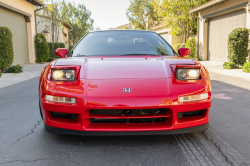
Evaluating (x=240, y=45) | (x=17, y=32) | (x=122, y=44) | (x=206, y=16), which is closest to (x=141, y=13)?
(x=206, y=16)

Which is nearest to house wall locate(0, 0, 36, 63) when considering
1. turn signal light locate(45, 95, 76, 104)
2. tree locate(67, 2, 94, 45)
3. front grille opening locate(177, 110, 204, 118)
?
turn signal light locate(45, 95, 76, 104)

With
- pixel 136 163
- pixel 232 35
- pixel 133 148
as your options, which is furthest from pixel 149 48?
pixel 232 35

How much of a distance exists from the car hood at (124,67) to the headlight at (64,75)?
9 cm

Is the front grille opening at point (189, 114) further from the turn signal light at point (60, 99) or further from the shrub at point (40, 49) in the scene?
the shrub at point (40, 49)

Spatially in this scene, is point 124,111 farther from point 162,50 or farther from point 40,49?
point 40,49

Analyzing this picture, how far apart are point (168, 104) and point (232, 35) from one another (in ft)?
34.4

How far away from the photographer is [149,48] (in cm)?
367

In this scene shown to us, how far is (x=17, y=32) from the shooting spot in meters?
15.5

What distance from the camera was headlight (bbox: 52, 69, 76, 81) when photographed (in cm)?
270

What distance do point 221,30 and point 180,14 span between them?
21.3 ft

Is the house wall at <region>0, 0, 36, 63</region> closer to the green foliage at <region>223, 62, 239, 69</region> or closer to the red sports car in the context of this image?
the green foliage at <region>223, 62, 239, 69</region>

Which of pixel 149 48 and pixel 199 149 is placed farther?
pixel 149 48

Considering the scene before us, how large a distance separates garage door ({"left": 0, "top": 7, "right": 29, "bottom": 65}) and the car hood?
1231 centimetres

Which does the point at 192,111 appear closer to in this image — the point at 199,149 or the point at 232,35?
the point at 199,149
